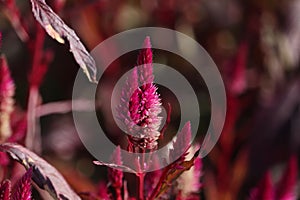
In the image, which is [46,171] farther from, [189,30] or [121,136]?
[189,30]

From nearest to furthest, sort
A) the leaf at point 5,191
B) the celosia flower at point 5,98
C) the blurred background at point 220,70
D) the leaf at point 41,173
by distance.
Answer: the leaf at point 5,191 → the leaf at point 41,173 → the celosia flower at point 5,98 → the blurred background at point 220,70

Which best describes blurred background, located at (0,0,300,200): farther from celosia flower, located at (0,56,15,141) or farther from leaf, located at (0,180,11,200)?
leaf, located at (0,180,11,200)

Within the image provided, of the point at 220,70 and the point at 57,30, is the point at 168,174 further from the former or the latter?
the point at 220,70

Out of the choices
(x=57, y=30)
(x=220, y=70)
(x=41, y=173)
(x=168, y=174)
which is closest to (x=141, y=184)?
(x=168, y=174)

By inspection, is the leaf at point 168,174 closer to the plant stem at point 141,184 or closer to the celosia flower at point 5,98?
the plant stem at point 141,184

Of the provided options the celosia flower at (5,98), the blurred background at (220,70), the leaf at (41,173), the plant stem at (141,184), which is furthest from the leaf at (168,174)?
the blurred background at (220,70)

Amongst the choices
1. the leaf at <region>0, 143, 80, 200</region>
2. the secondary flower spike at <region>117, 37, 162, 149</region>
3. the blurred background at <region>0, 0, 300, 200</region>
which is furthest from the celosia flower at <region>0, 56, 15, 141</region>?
the blurred background at <region>0, 0, 300, 200</region>
